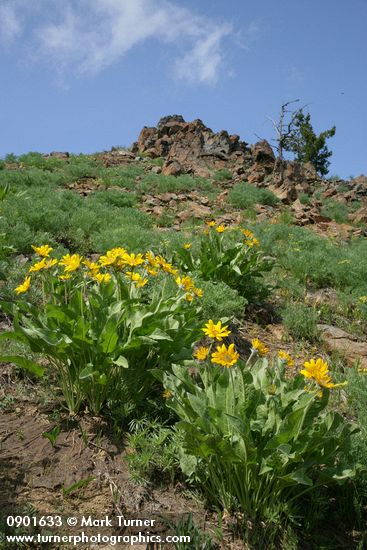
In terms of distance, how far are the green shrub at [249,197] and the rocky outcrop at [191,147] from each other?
3824mm

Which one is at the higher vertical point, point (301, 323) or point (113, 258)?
point (113, 258)

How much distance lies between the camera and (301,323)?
4.68 meters

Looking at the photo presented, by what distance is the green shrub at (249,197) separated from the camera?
11.3 meters

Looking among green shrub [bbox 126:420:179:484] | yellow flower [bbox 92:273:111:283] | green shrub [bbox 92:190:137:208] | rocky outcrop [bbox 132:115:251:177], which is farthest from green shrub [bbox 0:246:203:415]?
rocky outcrop [bbox 132:115:251:177]

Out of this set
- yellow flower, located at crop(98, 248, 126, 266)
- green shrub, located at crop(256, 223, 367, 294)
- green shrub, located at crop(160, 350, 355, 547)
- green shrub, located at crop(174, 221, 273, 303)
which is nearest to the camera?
green shrub, located at crop(160, 350, 355, 547)

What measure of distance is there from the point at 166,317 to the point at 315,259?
3949mm

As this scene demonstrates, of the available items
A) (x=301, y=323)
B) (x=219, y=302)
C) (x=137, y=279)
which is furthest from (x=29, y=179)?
(x=137, y=279)

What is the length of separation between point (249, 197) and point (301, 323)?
7.25 m

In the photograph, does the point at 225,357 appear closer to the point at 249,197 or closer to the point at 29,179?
the point at 29,179

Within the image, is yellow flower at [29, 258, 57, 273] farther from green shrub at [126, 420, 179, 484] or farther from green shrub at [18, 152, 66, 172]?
green shrub at [18, 152, 66, 172]

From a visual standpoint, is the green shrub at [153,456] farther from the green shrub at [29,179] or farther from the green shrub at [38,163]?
the green shrub at [38,163]

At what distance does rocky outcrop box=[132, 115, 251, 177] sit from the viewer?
55.8 feet

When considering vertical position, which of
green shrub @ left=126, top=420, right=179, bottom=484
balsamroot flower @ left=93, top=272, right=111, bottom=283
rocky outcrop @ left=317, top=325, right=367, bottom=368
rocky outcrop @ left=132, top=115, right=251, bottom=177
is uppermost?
rocky outcrop @ left=132, top=115, right=251, bottom=177

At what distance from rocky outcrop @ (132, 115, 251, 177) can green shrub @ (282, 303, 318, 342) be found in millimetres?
11304
